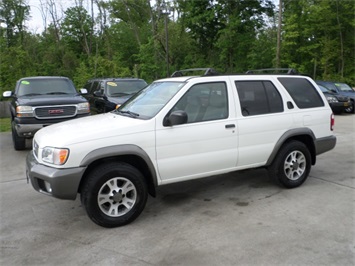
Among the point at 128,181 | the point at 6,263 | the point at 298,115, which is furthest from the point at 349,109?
the point at 6,263

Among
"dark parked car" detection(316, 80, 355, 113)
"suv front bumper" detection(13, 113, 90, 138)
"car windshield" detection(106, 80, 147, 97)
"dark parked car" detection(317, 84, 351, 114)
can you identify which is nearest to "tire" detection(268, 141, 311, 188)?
"suv front bumper" detection(13, 113, 90, 138)

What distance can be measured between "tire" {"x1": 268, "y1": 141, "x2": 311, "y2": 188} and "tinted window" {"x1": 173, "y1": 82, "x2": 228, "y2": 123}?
1.17 metres

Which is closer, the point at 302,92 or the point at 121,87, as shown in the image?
the point at 302,92

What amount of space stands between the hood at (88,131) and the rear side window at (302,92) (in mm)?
2415

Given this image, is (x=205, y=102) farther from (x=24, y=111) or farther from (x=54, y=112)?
(x=24, y=111)

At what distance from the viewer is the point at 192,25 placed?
3130 cm

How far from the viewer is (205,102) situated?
4.31 meters

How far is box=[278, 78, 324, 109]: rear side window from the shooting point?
16.5ft

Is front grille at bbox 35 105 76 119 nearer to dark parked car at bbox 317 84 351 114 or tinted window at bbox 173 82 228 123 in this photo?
tinted window at bbox 173 82 228 123

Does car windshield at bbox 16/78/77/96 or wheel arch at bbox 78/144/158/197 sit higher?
car windshield at bbox 16/78/77/96

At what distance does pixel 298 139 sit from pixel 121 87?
7034mm

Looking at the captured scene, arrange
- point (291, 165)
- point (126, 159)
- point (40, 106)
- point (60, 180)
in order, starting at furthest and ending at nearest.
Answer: point (40, 106) → point (291, 165) → point (126, 159) → point (60, 180)

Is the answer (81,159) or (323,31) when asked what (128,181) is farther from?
(323,31)

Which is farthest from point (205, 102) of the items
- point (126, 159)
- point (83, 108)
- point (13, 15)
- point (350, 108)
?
point (13, 15)
